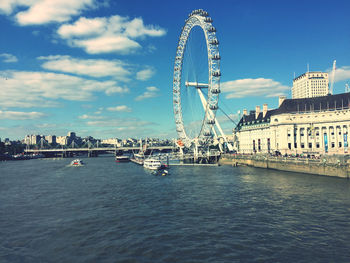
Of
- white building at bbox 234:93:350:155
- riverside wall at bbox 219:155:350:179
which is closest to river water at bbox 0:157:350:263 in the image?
riverside wall at bbox 219:155:350:179

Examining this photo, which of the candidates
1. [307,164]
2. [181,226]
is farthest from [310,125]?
[181,226]

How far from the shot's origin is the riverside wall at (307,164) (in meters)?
48.8

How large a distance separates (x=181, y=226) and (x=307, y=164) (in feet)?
137

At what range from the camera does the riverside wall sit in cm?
4878

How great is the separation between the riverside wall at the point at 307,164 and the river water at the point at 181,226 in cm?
1063

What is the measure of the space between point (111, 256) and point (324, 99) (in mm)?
83759

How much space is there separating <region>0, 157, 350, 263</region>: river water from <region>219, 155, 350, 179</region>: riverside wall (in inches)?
418

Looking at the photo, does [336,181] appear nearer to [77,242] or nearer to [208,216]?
[208,216]

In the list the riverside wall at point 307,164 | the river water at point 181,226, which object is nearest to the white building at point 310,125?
the riverside wall at point 307,164

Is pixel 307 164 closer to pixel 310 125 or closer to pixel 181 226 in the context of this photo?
pixel 310 125

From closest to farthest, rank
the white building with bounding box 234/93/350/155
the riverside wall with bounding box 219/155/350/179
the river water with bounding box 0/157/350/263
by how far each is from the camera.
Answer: the river water with bounding box 0/157/350/263 < the riverside wall with bounding box 219/155/350/179 < the white building with bounding box 234/93/350/155

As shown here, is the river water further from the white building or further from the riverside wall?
the white building

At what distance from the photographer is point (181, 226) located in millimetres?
23672

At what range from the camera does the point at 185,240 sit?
20.5 m
